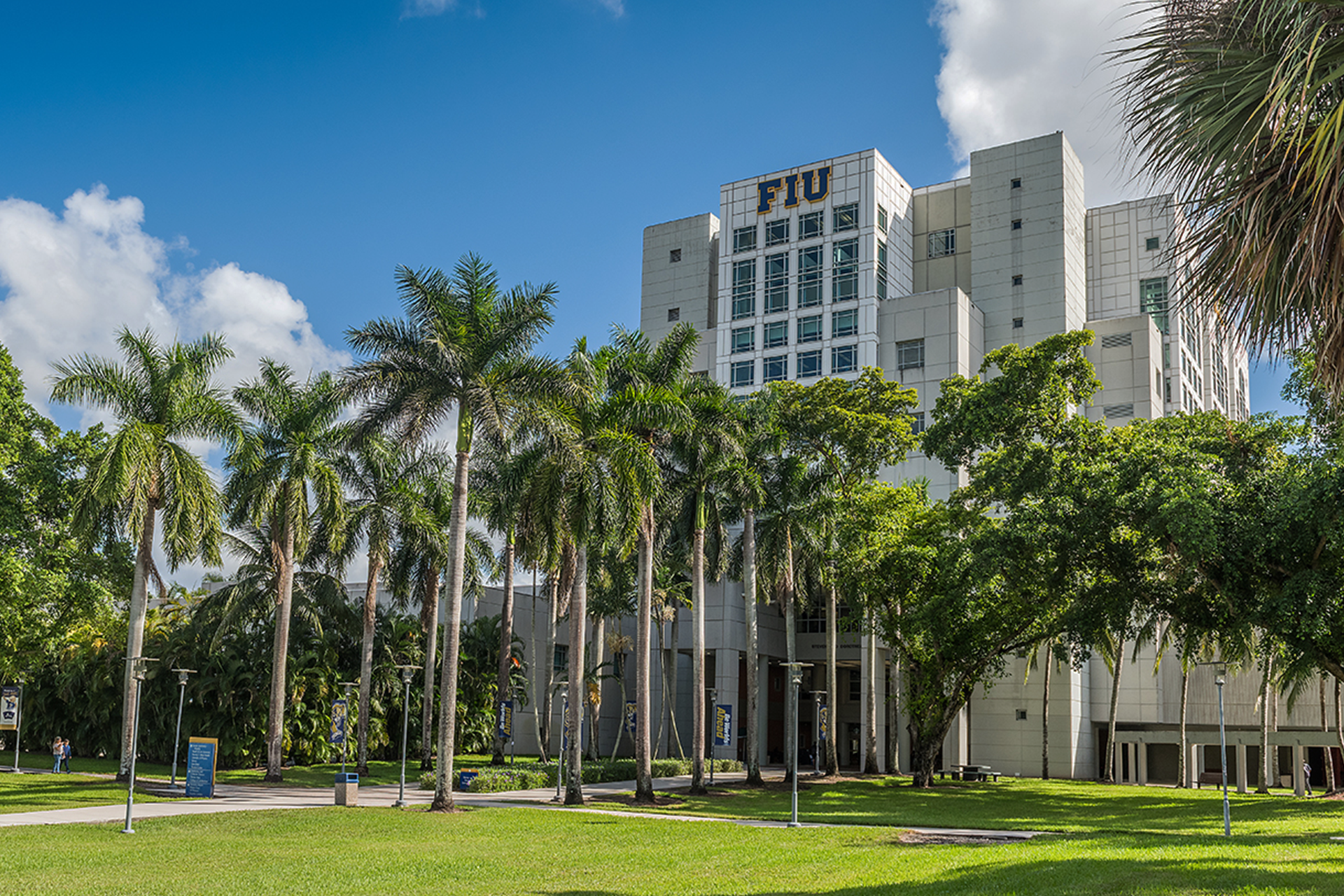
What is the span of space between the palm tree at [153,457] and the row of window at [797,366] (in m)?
43.0

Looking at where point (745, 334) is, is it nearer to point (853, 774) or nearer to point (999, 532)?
point (853, 774)

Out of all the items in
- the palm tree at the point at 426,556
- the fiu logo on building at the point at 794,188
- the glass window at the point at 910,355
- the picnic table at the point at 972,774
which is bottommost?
the picnic table at the point at 972,774

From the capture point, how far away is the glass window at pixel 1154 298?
75.9 metres

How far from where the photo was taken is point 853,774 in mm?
53062

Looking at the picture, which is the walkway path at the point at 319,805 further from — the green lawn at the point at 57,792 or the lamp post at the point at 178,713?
the lamp post at the point at 178,713

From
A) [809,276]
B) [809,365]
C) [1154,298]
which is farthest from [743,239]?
[1154,298]

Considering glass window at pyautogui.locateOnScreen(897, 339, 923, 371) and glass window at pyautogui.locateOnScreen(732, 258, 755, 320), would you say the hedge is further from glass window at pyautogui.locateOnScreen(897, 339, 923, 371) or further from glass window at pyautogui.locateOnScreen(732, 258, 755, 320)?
glass window at pyautogui.locateOnScreen(732, 258, 755, 320)

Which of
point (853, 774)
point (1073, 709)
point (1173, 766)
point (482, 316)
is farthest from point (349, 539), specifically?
point (1173, 766)

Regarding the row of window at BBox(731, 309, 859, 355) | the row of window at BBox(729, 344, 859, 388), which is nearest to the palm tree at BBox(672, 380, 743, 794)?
the row of window at BBox(729, 344, 859, 388)

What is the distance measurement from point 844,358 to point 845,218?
9.83 metres

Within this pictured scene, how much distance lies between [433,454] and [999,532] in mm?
24696

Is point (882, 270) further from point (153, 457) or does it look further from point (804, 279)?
point (153, 457)

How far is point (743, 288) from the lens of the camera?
78375mm

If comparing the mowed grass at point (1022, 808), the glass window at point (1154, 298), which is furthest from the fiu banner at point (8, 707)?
the glass window at point (1154, 298)
